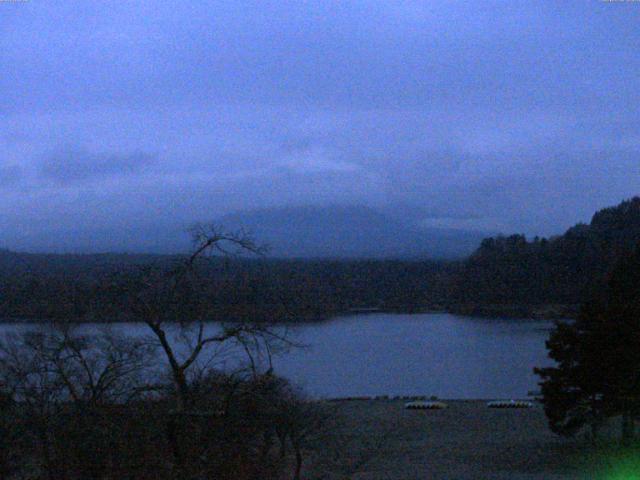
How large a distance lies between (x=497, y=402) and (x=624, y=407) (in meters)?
9.43

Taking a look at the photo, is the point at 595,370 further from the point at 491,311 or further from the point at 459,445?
the point at 491,311

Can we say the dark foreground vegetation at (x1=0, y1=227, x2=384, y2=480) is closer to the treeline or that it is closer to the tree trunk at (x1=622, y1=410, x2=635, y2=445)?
the treeline

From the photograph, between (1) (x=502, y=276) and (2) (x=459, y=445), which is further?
(1) (x=502, y=276)

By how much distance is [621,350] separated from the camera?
43.8 feet

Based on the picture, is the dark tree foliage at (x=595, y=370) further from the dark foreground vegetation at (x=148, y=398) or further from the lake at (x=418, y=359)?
the dark foreground vegetation at (x=148, y=398)

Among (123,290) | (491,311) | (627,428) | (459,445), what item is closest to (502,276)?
(491,311)

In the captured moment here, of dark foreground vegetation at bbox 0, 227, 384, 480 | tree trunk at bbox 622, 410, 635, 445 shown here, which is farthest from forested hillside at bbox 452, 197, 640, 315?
dark foreground vegetation at bbox 0, 227, 384, 480

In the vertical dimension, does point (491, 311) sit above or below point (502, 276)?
below

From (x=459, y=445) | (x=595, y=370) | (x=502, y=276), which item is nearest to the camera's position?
(x=595, y=370)

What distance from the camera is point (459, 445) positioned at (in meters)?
15.6

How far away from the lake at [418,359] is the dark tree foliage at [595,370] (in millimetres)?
6255

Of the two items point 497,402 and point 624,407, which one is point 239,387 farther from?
point 497,402

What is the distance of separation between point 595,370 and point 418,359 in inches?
830

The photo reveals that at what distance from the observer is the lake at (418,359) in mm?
27328
